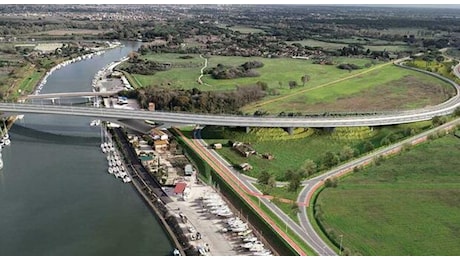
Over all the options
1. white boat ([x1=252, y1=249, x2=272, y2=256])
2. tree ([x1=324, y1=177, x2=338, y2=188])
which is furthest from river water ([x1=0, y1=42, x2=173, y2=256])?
tree ([x1=324, y1=177, x2=338, y2=188])

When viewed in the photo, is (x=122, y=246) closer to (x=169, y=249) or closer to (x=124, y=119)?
(x=169, y=249)

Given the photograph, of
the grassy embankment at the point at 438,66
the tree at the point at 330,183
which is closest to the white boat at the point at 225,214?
the tree at the point at 330,183

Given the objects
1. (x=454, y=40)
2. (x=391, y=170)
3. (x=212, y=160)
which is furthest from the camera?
(x=454, y=40)

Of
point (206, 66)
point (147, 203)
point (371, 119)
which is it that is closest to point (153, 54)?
point (206, 66)

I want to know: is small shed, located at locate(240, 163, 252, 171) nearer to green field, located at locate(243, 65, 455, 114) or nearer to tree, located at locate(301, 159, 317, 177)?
tree, located at locate(301, 159, 317, 177)

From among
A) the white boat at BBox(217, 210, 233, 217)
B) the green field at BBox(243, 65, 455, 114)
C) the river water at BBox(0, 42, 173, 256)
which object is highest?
the green field at BBox(243, 65, 455, 114)

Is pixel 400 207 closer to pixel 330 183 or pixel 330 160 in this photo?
pixel 330 183
